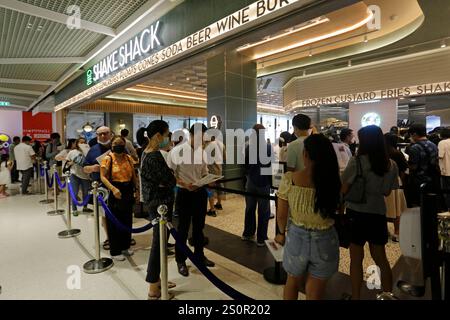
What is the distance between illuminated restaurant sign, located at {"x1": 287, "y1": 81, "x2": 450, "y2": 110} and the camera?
21.2 ft

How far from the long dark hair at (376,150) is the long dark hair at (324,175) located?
528 mm

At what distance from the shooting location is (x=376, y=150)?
→ 182 cm

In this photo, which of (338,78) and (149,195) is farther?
(338,78)

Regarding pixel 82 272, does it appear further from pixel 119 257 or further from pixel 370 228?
pixel 370 228

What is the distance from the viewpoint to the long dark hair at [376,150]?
1.81 metres

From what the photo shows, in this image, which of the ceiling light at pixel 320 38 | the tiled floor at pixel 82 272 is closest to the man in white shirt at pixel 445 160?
the tiled floor at pixel 82 272

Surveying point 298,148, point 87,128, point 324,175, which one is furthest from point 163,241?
point 87,128

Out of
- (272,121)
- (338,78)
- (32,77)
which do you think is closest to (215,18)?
(338,78)

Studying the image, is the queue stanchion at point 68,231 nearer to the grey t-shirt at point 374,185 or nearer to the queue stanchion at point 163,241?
the queue stanchion at point 163,241

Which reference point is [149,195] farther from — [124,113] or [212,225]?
[124,113]

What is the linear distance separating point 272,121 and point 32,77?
51.9ft

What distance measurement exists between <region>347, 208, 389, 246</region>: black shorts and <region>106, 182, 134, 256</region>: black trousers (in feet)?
7.98

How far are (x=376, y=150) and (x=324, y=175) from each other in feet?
2.11

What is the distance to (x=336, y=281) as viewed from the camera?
248 centimetres
